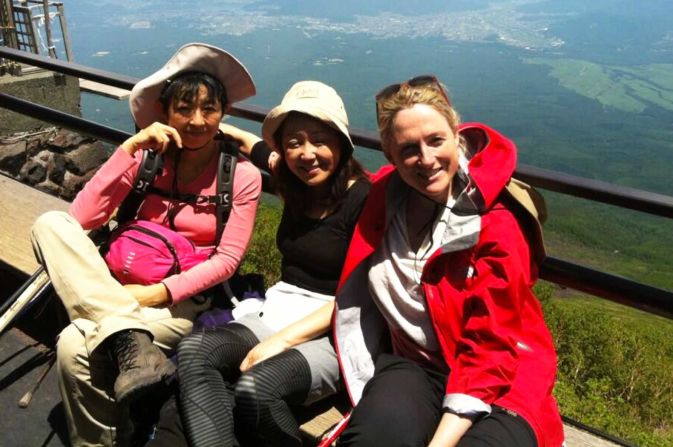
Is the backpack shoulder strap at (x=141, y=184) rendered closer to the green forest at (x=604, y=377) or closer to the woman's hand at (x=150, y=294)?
the woman's hand at (x=150, y=294)

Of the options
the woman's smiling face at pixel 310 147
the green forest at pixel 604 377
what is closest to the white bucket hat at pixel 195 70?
the woman's smiling face at pixel 310 147

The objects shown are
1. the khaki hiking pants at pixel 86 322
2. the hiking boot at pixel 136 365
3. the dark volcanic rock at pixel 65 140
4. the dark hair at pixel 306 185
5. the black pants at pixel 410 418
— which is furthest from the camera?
the dark volcanic rock at pixel 65 140

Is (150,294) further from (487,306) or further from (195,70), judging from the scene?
(487,306)

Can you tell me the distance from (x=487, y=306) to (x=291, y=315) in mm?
901

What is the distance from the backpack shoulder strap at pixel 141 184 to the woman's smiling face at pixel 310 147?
0.72 m

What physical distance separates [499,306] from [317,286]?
88 cm

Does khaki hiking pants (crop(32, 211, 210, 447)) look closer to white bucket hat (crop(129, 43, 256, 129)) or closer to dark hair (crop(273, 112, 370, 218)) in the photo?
white bucket hat (crop(129, 43, 256, 129))

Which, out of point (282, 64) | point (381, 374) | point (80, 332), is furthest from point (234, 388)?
point (282, 64)

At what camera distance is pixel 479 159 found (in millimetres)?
2254

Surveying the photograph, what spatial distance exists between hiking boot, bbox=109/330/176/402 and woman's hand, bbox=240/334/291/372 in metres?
0.28

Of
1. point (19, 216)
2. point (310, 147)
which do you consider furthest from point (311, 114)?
point (19, 216)

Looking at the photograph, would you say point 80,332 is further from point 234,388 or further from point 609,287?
point 609,287

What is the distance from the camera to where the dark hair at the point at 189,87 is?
2860 mm

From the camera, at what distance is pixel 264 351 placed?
244cm
